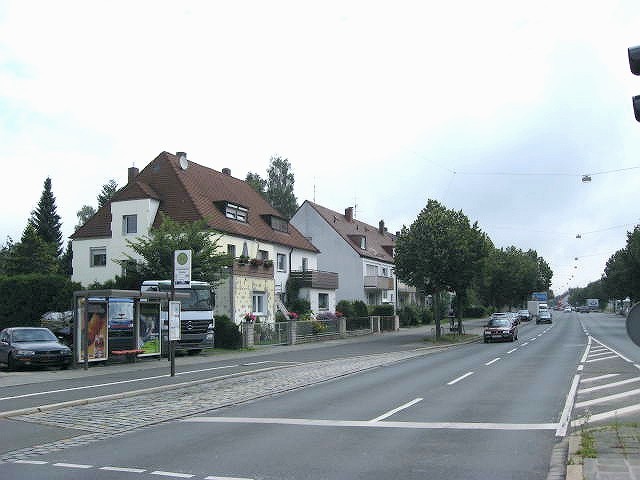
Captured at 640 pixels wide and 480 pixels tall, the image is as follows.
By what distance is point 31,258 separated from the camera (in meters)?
58.0

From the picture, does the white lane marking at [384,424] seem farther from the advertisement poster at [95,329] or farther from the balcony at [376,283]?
the balcony at [376,283]

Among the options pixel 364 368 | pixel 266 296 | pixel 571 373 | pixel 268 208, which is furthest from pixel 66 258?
pixel 571 373

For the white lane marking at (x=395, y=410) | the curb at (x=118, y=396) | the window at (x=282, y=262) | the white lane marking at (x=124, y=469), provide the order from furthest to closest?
the window at (x=282, y=262) < the curb at (x=118, y=396) < the white lane marking at (x=395, y=410) < the white lane marking at (x=124, y=469)

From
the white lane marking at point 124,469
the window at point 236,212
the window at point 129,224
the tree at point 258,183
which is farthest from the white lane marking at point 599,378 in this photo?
the tree at point 258,183

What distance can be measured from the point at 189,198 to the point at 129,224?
167 inches

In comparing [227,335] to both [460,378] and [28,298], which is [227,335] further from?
[460,378]

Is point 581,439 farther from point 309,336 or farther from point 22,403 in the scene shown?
point 309,336

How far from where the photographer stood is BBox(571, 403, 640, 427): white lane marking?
10.2m

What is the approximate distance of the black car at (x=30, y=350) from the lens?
818 inches

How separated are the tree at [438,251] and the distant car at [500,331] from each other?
2.96m

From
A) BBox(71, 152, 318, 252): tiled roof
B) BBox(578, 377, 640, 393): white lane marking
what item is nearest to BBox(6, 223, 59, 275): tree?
BBox(71, 152, 318, 252): tiled roof

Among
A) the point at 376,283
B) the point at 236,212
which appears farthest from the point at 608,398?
the point at 376,283

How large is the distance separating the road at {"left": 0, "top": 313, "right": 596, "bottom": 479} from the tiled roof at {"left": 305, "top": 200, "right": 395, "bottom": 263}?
145ft

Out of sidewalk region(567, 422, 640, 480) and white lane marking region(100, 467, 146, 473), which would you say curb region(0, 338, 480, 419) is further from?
sidewalk region(567, 422, 640, 480)
